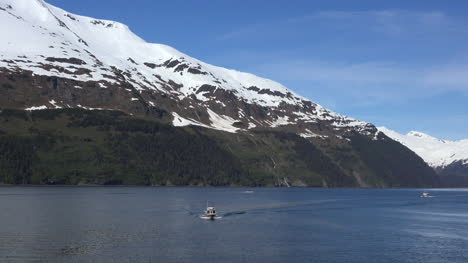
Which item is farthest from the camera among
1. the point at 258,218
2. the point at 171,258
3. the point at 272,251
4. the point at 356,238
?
the point at 258,218

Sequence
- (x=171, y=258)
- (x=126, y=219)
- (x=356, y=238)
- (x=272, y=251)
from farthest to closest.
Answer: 1. (x=126, y=219)
2. (x=356, y=238)
3. (x=272, y=251)
4. (x=171, y=258)

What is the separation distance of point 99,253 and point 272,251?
3183cm

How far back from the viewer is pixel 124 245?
116500 mm

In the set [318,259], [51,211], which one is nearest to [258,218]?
[51,211]

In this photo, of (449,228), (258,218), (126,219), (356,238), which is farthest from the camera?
(258,218)

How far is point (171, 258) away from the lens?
10319 centimetres

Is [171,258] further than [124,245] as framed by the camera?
No

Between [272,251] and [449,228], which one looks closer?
[272,251]

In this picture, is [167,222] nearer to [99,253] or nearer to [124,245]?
[124,245]

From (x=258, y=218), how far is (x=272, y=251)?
68.8m

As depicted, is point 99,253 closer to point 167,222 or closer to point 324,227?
point 167,222

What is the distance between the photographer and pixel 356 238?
5320 inches

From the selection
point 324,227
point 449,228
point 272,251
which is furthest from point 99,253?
point 449,228

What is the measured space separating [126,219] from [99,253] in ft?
207
